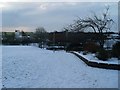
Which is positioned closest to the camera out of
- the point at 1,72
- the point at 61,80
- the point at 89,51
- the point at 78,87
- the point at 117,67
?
the point at 78,87

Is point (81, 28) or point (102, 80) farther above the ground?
point (81, 28)

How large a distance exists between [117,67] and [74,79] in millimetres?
4395

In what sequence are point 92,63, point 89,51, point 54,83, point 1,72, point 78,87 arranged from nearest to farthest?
1. point 78,87
2. point 54,83
3. point 1,72
4. point 92,63
5. point 89,51

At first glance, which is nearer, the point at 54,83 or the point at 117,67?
the point at 54,83

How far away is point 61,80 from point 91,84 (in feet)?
5.20

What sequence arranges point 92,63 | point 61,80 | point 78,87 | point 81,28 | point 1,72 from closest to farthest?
point 78,87
point 61,80
point 1,72
point 92,63
point 81,28

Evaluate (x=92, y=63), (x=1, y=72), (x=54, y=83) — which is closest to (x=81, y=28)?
(x=92, y=63)

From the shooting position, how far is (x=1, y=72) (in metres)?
14.9

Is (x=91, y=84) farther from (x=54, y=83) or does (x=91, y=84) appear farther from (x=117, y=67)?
(x=117, y=67)

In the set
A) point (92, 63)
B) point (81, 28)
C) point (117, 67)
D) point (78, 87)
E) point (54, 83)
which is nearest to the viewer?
point (78, 87)

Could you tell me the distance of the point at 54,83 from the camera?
11797mm

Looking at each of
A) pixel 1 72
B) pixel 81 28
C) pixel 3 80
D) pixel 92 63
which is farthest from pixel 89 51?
pixel 3 80

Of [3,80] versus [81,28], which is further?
[81,28]

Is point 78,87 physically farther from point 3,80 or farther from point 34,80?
point 3,80
